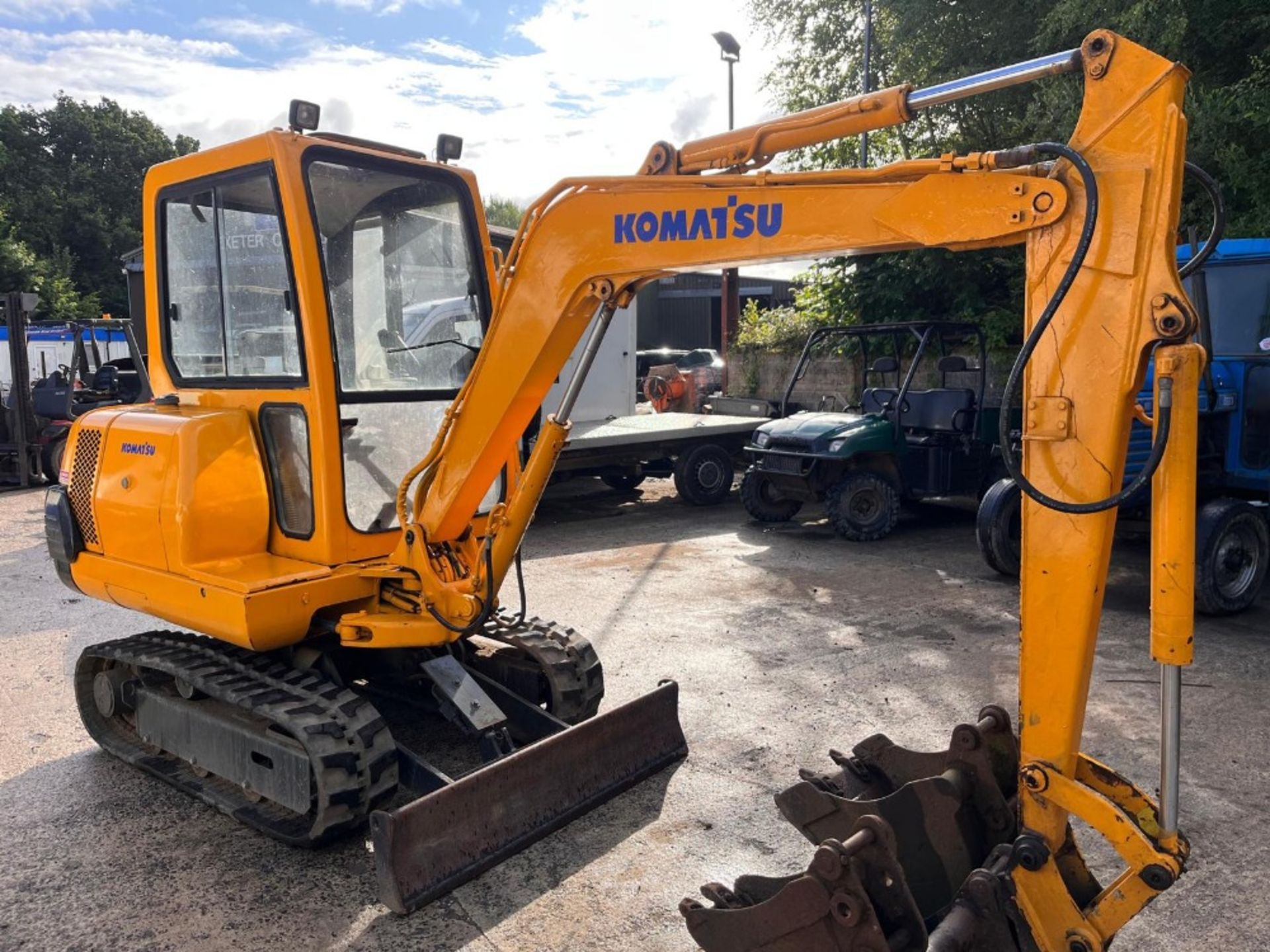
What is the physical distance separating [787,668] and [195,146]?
44183mm

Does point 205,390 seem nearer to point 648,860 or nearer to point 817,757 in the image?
point 648,860

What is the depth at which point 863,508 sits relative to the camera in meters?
9.52

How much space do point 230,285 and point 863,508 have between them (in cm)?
672

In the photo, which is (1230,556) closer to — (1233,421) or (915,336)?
(1233,421)

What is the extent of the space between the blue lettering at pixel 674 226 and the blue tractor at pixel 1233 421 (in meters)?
4.91

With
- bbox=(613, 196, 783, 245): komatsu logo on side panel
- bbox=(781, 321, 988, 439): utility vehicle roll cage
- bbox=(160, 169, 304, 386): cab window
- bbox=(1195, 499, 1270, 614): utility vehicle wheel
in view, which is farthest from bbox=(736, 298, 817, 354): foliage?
bbox=(613, 196, 783, 245): komatsu logo on side panel

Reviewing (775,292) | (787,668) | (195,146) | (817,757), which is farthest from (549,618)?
(195,146)

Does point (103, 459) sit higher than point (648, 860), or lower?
higher

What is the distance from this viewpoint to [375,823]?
10.7ft

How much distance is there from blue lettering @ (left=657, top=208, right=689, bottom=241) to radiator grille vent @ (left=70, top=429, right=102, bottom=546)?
9.33ft

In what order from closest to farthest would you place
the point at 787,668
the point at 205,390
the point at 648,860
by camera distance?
the point at 648,860
the point at 205,390
the point at 787,668

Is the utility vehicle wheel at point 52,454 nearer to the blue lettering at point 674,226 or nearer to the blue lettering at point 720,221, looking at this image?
the blue lettering at point 674,226

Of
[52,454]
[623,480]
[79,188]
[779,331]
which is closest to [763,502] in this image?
[623,480]

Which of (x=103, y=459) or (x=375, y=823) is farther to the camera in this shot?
(x=103, y=459)
